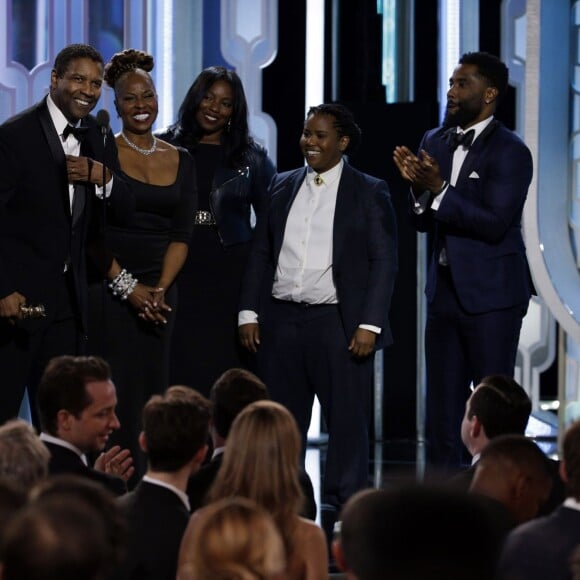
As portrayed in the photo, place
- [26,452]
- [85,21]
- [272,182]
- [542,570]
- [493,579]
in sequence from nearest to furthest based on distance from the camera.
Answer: [493,579] → [542,570] → [26,452] → [272,182] → [85,21]

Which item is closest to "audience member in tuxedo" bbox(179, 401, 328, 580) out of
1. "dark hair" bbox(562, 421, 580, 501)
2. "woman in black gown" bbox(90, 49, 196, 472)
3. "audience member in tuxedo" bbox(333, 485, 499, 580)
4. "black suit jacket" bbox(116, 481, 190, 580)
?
"black suit jacket" bbox(116, 481, 190, 580)

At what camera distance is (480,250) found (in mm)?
4520

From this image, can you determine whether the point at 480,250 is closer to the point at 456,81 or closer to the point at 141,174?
the point at 456,81

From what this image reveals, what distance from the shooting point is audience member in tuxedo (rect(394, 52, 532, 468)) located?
175 inches

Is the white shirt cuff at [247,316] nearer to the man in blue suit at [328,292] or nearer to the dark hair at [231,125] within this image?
the man in blue suit at [328,292]

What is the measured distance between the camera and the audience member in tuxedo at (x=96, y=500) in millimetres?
1686

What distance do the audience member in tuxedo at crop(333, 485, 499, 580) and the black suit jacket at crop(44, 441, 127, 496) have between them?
1575 mm

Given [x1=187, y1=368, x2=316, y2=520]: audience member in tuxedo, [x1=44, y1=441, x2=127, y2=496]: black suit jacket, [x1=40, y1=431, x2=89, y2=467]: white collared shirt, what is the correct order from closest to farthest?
[x1=44, y1=441, x2=127, y2=496]: black suit jacket, [x1=40, y1=431, x2=89, y2=467]: white collared shirt, [x1=187, y1=368, x2=316, y2=520]: audience member in tuxedo

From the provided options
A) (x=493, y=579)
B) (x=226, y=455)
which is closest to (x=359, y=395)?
(x=226, y=455)

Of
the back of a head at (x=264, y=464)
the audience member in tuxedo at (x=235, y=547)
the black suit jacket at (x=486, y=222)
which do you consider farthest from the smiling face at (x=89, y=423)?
the black suit jacket at (x=486, y=222)

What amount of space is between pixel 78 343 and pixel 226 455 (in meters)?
1.50

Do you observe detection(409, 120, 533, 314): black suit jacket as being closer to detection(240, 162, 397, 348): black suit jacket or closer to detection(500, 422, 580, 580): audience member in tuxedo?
detection(240, 162, 397, 348): black suit jacket

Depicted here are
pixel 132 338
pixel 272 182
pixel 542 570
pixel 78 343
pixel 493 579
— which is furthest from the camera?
pixel 272 182

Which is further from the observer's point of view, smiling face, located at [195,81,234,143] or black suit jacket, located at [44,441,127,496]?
smiling face, located at [195,81,234,143]
